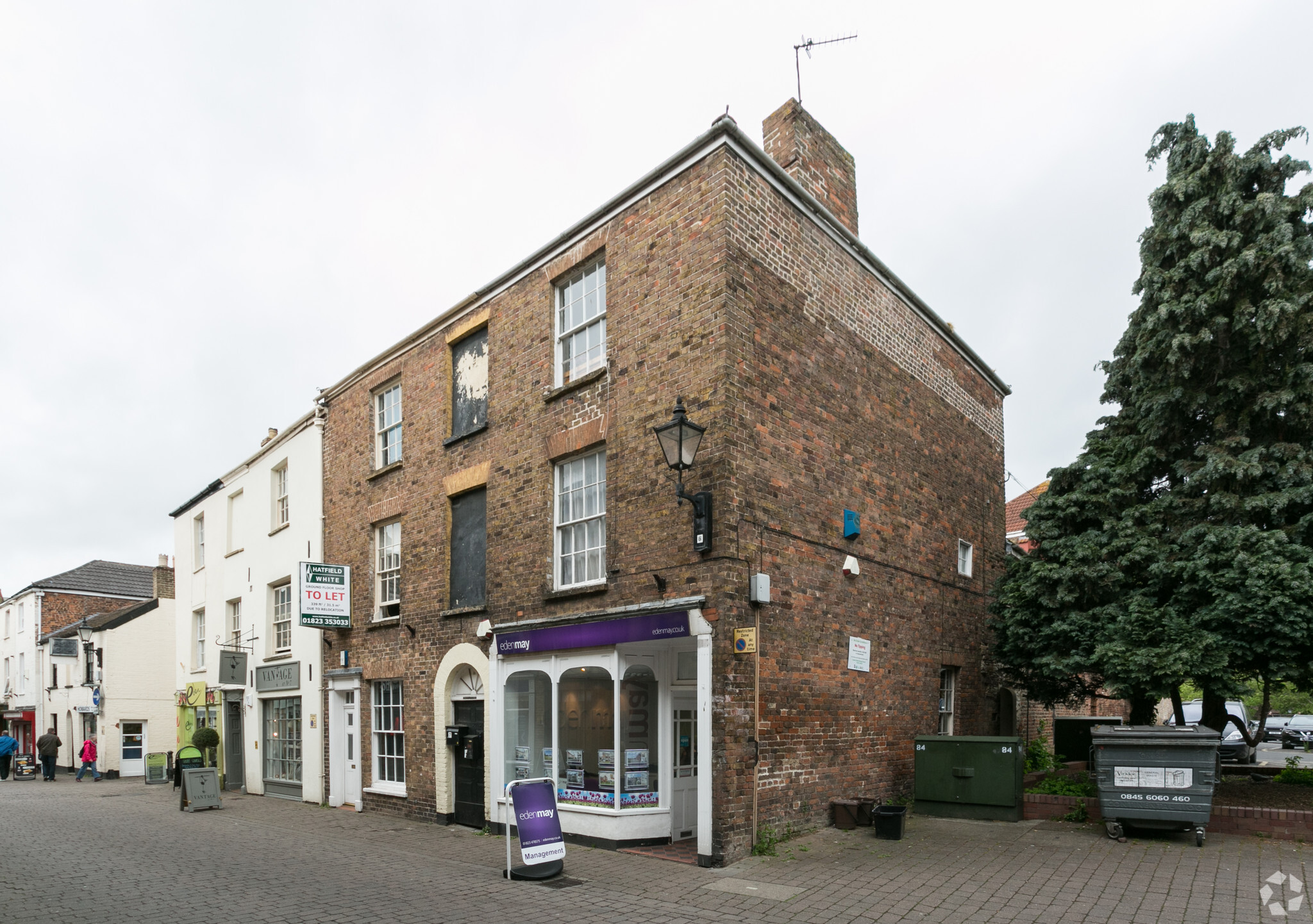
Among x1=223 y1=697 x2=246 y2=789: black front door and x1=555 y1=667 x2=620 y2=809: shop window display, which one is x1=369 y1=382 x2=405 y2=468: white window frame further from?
x1=223 y1=697 x2=246 y2=789: black front door

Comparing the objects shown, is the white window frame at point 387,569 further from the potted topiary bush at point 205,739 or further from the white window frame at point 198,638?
the white window frame at point 198,638

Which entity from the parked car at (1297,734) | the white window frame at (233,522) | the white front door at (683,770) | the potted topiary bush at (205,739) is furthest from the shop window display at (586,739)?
the parked car at (1297,734)

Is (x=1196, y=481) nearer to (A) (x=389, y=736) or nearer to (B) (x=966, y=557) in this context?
(B) (x=966, y=557)

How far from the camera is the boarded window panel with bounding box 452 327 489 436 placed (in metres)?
14.7

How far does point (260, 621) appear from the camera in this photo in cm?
2064

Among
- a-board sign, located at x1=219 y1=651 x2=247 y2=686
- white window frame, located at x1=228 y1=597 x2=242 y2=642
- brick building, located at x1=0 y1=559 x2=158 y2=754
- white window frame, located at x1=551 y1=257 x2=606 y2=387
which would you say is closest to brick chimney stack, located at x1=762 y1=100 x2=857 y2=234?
white window frame, located at x1=551 y1=257 x2=606 y2=387

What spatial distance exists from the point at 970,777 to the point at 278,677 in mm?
14098

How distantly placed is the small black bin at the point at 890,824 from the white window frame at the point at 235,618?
54.0 feet

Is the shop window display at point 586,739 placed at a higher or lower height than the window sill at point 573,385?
lower

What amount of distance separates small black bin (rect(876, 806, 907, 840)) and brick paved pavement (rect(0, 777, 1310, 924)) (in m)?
0.13

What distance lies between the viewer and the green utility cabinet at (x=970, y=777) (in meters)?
12.1

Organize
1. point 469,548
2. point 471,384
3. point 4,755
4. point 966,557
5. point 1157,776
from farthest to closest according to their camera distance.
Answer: point 4,755
point 966,557
point 471,384
point 469,548
point 1157,776

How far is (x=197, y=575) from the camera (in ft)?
80.9

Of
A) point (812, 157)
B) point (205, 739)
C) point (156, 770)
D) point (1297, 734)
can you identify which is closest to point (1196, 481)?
point (812, 157)
